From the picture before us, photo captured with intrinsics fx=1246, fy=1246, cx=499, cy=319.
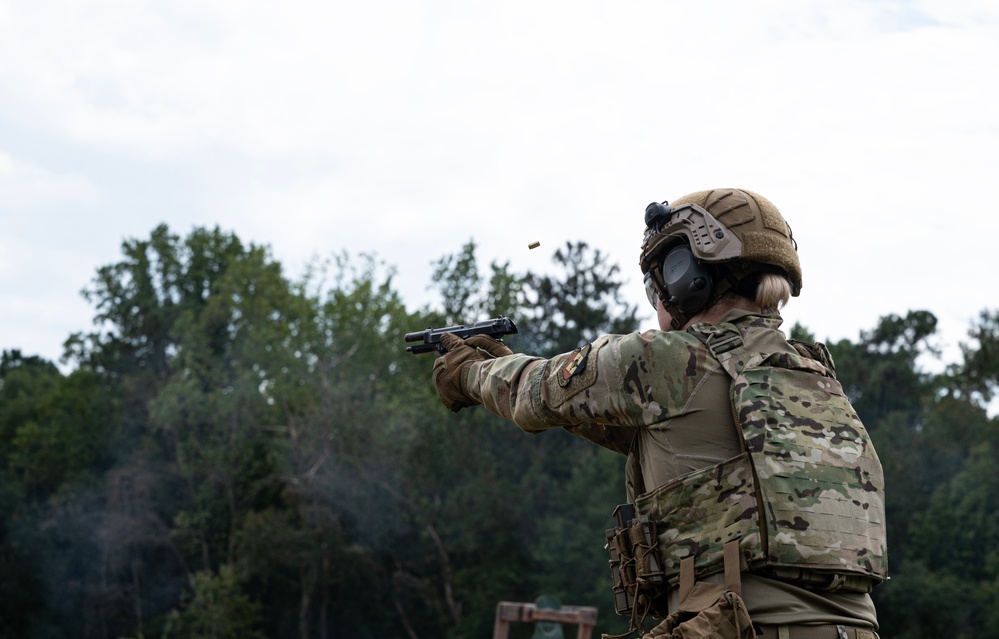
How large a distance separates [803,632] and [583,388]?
40.5 inches

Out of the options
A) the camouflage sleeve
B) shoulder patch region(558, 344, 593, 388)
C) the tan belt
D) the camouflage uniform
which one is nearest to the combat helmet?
the camouflage uniform

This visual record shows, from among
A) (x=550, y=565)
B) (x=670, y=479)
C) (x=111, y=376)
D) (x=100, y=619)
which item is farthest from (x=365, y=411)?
(x=670, y=479)

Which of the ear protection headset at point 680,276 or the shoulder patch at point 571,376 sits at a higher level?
the ear protection headset at point 680,276

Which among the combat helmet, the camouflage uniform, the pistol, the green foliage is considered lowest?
the green foliage

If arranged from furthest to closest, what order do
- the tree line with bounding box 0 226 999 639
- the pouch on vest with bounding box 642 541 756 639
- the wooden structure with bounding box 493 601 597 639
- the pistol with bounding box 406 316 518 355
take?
1. the tree line with bounding box 0 226 999 639
2. the wooden structure with bounding box 493 601 597 639
3. the pistol with bounding box 406 316 518 355
4. the pouch on vest with bounding box 642 541 756 639

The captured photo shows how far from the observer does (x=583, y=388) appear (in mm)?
4098

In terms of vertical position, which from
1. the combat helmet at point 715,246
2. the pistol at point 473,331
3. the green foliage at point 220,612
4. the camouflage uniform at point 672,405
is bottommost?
the green foliage at point 220,612

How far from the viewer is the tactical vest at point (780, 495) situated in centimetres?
386

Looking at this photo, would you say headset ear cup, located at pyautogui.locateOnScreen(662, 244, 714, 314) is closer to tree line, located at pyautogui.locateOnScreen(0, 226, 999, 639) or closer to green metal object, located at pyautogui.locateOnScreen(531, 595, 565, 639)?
green metal object, located at pyautogui.locateOnScreen(531, 595, 565, 639)

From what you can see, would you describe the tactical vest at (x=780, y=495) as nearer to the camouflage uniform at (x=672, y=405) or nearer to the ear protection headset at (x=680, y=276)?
the camouflage uniform at (x=672, y=405)

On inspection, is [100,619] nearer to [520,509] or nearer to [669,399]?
[520,509]

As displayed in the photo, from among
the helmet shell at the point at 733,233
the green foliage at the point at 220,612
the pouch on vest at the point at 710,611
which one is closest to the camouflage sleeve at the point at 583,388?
the helmet shell at the point at 733,233

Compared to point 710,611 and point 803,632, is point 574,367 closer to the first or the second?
point 710,611

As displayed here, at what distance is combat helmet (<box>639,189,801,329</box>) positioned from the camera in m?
4.25
